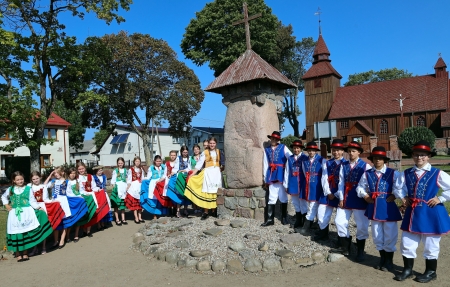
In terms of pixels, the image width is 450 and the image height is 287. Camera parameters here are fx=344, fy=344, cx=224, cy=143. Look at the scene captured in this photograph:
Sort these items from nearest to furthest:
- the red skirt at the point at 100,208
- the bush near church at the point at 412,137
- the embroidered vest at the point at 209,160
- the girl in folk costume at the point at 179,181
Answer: the red skirt at the point at 100,208 < the embroidered vest at the point at 209,160 < the girl in folk costume at the point at 179,181 < the bush near church at the point at 412,137

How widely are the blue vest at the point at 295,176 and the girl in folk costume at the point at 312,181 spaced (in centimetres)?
13

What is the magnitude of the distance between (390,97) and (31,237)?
37.9 meters

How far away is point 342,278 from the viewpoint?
14.5ft

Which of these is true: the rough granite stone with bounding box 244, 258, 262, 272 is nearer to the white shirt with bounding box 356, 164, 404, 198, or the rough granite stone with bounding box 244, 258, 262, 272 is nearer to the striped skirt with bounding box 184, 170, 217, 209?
the white shirt with bounding box 356, 164, 404, 198

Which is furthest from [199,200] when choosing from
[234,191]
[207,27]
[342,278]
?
[207,27]

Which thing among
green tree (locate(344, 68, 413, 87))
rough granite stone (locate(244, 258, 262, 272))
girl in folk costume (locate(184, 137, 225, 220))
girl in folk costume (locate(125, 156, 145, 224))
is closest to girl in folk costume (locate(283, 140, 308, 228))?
rough granite stone (locate(244, 258, 262, 272))

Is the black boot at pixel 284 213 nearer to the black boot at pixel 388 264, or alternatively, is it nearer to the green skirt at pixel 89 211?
the black boot at pixel 388 264

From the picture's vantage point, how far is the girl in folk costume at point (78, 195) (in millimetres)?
7086

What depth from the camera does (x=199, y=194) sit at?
24.2ft

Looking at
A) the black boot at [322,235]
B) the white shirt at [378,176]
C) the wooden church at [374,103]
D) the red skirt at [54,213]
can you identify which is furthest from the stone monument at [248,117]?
the wooden church at [374,103]

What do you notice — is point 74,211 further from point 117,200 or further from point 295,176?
point 295,176

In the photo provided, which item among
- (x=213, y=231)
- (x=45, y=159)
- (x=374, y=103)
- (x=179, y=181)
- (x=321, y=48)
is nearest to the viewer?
(x=213, y=231)

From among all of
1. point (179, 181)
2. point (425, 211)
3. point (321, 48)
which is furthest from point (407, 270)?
point (321, 48)

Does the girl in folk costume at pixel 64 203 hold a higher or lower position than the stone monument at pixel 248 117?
lower
